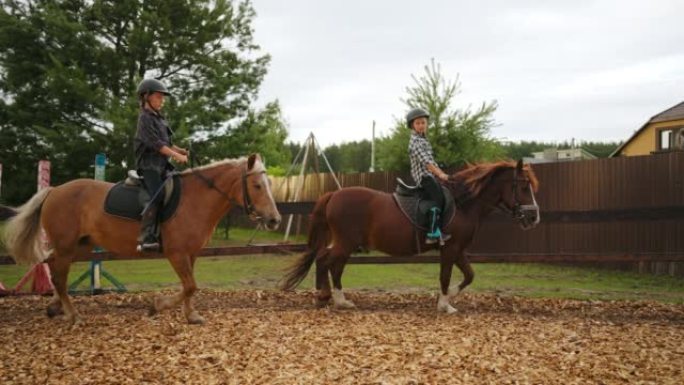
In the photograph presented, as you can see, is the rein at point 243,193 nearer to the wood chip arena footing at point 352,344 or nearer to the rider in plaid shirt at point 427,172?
the wood chip arena footing at point 352,344

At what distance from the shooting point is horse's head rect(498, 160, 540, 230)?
27.8ft

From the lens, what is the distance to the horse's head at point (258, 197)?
295 inches

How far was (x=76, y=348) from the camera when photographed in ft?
20.1

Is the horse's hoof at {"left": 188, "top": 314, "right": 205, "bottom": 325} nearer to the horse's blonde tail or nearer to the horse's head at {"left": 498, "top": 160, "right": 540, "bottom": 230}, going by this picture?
the horse's blonde tail

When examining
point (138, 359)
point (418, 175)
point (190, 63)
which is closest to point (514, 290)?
point (418, 175)

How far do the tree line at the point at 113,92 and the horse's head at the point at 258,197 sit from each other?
1189 cm

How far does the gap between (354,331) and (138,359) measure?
243cm

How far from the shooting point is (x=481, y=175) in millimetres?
8727

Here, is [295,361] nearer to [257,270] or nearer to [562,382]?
[562,382]

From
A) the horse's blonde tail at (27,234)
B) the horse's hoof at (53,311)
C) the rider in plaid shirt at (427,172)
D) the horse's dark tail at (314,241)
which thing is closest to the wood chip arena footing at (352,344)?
the horse's hoof at (53,311)

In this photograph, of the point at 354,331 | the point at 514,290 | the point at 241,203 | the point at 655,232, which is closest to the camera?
the point at 354,331

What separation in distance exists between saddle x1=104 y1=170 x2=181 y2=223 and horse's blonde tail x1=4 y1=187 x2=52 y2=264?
1106 millimetres

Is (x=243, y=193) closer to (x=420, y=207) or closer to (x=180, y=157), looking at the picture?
(x=180, y=157)

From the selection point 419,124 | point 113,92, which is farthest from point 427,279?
point 113,92
